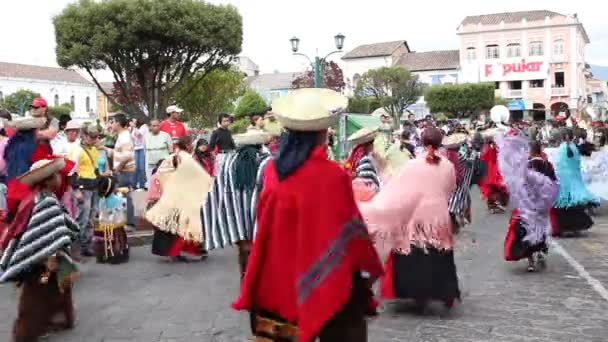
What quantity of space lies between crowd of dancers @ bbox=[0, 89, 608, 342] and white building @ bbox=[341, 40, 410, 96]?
233 feet

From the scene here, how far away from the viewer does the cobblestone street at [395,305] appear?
5836 millimetres

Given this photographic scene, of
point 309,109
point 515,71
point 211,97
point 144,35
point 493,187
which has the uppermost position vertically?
point 515,71

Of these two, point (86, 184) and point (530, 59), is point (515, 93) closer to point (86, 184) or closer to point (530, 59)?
point (530, 59)

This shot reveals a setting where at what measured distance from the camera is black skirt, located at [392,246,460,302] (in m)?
6.30

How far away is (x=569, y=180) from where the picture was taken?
34.7ft

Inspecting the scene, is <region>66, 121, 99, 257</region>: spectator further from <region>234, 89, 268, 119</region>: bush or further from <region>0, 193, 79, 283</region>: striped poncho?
<region>234, 89, 268, 119</region>: bush

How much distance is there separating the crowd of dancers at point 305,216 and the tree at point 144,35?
18400mm

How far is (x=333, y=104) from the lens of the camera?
386 cm

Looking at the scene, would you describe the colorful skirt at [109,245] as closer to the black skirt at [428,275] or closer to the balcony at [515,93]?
the black skirt at [428,275]

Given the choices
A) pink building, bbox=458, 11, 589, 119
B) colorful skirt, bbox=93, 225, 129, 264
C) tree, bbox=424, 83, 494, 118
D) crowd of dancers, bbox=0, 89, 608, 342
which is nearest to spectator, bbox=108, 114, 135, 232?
crowd of dancers, bbox=0, 89, 608, 342

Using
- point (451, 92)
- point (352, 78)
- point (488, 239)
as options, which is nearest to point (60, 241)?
point (488, 239)

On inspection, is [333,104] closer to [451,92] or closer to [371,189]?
[371,189]

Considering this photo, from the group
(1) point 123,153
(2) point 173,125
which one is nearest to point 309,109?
(1) point 123,153

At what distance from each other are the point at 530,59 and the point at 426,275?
70912mm
